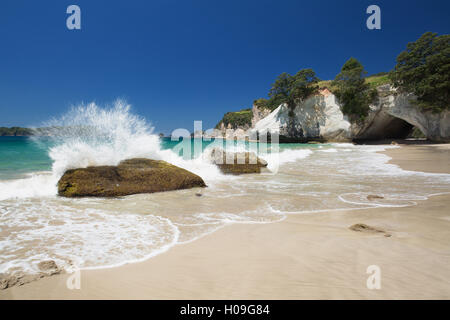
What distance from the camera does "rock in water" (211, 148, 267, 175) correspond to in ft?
28.7

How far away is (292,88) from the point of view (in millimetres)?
43312

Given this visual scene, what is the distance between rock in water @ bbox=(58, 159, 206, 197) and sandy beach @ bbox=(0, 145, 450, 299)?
10.4ft

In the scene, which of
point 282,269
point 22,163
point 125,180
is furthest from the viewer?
point 22,163

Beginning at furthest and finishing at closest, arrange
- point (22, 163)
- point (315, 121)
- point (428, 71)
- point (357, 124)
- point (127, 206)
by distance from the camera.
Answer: point (315, 121)
point (357, 124)
point (428, 71)
point (22, 163)
point (127, 206)

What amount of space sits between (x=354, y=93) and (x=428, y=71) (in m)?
10.2

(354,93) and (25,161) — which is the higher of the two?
(354,93)

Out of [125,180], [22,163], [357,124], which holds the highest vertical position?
[357,124]

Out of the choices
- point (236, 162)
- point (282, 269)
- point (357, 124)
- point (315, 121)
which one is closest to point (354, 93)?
point (357, 124)

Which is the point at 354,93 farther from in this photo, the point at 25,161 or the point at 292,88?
the point at 25,161

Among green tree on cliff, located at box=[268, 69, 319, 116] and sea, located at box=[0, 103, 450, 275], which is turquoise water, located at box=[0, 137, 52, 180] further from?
green tree on cliff, located at box=[268, 69, 319, 116]

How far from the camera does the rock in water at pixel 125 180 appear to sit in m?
5.18

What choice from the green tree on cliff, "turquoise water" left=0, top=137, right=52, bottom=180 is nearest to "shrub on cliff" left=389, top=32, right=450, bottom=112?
the green tree on cliff
